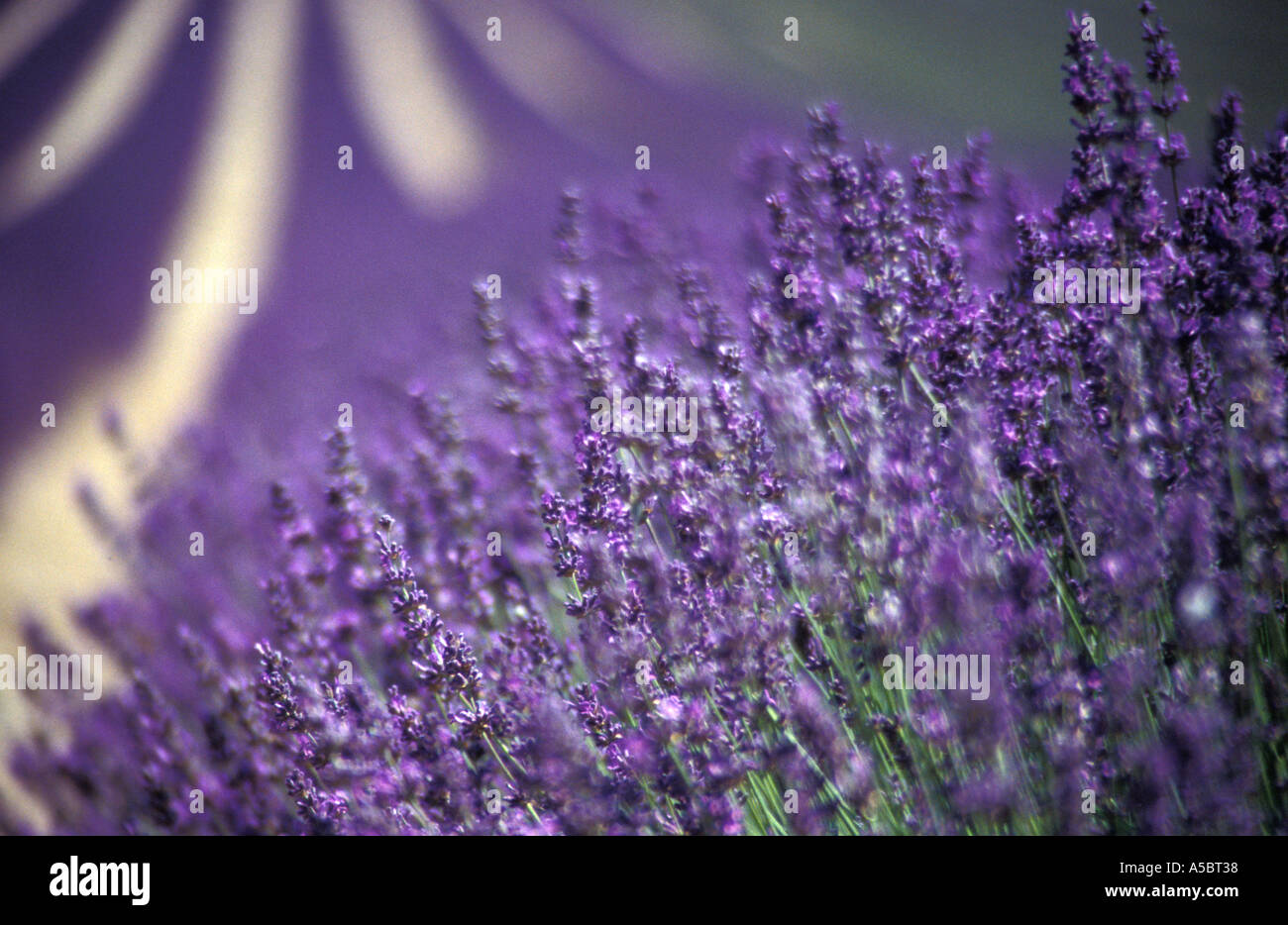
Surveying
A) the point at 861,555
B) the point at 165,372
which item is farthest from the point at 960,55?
the point at 165,372

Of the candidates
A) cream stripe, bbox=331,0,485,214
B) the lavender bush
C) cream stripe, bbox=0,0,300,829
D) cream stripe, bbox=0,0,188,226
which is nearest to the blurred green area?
the lavender bush

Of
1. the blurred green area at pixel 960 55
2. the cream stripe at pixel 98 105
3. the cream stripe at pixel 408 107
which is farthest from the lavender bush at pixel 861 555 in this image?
the cream stripe at pixel 98 105

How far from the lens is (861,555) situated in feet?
4.93

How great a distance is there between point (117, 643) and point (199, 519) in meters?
0.32

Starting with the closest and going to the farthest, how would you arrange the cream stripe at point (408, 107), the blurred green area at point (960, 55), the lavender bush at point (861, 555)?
the lavender bush at point (861, 555) < the blurred green area at point (960, 55) < the cream stripe at point (408, 107)

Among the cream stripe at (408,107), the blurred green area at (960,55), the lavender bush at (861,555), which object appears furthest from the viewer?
the cream stripe at (408,107)

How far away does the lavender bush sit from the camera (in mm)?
1358

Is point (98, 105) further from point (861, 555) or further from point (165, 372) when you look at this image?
point (861, 555)

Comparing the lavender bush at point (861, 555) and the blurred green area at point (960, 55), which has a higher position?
the blurred green area at point (960, 55)

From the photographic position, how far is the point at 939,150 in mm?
1758

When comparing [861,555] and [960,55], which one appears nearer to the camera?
[861,555]

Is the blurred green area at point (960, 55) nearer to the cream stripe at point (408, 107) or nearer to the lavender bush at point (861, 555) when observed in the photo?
the lavender bush at point (861, 555)

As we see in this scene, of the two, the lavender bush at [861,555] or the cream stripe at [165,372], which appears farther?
the cream stripe at [165,372]

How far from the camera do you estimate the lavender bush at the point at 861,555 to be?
4.46 ft
